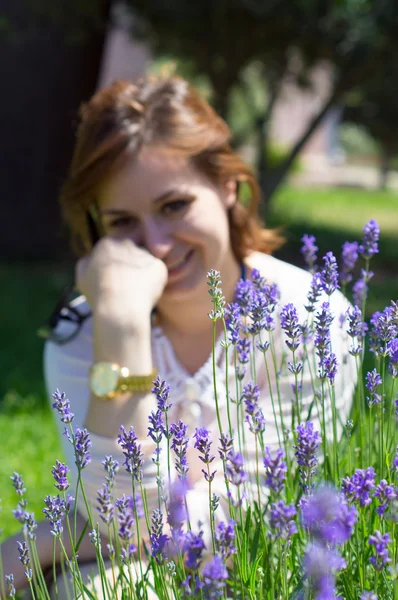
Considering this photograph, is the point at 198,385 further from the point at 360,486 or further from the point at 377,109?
the point at 377,109

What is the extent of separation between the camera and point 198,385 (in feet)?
8.07

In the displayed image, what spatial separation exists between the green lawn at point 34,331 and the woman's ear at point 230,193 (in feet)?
2.44

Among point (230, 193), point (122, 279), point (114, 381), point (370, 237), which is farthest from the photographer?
point (230, 193)

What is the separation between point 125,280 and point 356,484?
1.19 meters

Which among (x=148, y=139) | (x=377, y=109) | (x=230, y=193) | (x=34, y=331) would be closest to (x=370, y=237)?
(x=148, y=139)

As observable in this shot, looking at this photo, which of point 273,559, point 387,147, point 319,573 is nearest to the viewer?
point 319,573

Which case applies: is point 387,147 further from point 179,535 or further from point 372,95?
point 179,535

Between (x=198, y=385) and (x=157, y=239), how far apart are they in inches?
18.9

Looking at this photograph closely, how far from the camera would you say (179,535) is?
1.18 m

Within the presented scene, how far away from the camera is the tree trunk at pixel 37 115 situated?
916 cm

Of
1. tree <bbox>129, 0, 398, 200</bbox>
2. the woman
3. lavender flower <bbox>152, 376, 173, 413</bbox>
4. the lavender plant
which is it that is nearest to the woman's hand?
A: the woman

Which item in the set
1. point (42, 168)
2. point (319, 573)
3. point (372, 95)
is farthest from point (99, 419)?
point (372, 95)

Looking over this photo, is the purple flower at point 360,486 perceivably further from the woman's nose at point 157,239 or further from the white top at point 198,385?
the woman's nose at point 157,239

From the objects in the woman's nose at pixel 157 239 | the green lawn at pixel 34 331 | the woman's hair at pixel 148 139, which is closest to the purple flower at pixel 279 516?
the woman's nose at pixel 157 239
